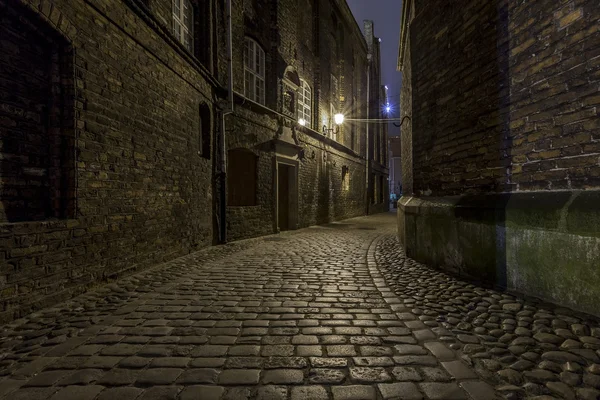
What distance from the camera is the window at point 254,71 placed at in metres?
9.78

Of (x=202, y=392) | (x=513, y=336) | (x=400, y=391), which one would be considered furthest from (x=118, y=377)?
(x=513, y=336)

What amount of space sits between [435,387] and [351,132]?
58.3ft

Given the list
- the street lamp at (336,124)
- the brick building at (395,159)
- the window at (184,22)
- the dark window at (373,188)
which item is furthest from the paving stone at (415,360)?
the brick building at (395,159)

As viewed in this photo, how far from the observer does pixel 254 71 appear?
10094 millimetres

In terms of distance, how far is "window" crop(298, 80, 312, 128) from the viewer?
41.5ft

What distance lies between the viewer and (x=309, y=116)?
13.4 m

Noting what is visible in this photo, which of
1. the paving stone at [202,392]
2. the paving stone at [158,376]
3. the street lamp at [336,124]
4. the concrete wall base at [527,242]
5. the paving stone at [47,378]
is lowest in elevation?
the paving stone at [202,392]

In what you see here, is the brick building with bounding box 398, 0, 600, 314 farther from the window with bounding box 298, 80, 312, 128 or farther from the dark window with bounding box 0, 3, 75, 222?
the window with bounding box 298, 80, 312, 128

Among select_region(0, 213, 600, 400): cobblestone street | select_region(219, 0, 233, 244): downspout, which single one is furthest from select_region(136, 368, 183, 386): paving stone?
select_region(219, 0, 233, 244): downspout

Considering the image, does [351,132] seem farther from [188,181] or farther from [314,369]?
[314,369]

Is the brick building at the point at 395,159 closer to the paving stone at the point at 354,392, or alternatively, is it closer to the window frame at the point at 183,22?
the window frame at the point at 183,22

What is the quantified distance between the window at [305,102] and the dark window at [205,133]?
5568 millimetres

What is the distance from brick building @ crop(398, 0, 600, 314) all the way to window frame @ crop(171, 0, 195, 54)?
520 cm

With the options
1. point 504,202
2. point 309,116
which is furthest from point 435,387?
point 309,116
